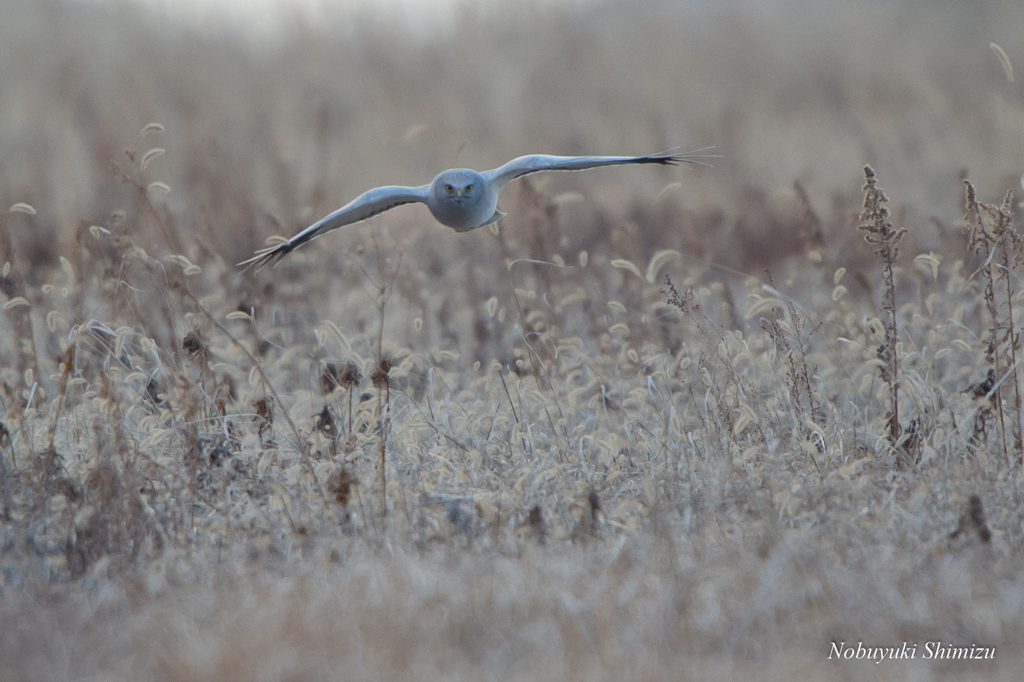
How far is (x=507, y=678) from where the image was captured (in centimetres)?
221

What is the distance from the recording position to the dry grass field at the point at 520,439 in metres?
2.34

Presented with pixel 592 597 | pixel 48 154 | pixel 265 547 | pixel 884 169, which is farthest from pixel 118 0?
pixel 592 597

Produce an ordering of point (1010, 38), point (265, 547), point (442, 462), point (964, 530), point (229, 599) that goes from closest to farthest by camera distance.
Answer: point (229, 599)
point (964, 530)
point (265, 547)
point (442, 462)
point (1010, 38)

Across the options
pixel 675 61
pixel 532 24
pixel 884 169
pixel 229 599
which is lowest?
pixel 229 599

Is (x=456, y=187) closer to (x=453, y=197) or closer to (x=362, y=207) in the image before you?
(x=453, y=197)

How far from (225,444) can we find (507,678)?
199 centimetres

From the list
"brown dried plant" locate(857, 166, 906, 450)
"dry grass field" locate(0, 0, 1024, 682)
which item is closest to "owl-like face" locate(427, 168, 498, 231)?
"dry grass field" locate(0, 0, 1024, 682)

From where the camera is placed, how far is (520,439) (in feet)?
12.3

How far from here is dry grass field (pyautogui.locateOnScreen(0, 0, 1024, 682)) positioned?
234cm

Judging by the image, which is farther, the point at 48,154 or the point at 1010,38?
the point at 1010,38

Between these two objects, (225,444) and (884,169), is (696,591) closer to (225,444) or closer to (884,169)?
(225,444)

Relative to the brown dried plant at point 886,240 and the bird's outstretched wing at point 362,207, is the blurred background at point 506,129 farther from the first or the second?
the brown dried plant at point 886,240

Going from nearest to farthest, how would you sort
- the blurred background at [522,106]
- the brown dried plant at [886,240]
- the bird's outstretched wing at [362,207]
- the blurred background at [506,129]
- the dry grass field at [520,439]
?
the dry grass field at [520,439]
the brown dried plant at [886,240]
the bird's outstretched wing at [362,207]
the blurred background at [506,129]
the blurred background at [522,106]

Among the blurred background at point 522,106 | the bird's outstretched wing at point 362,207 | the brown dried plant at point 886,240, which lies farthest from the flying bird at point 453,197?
the blurred background at point 522,106
